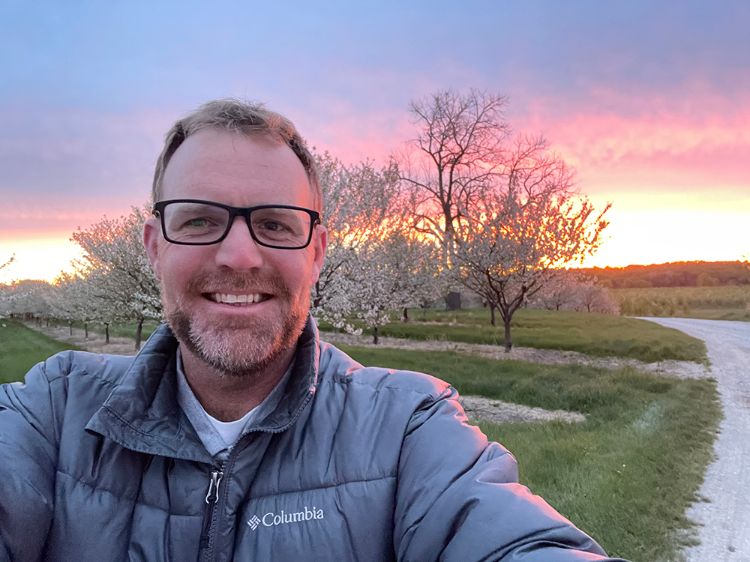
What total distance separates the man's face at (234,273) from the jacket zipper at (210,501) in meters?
0.33

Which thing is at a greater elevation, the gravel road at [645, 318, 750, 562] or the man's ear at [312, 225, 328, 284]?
the man's ear at [312, 225, 328, 284]

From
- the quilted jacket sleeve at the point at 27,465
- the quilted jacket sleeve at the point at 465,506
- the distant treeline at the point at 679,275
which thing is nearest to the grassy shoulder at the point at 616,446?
the quilted jacket sleeve at the point at 465,506

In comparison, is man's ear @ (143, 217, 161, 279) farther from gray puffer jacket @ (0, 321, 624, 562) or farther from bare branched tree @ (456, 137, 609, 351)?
bare branched tree @ (456, 137, 609, 351)

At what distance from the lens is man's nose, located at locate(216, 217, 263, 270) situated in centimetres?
176

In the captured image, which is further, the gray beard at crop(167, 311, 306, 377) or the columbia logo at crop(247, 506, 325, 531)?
the gray beard at crop(167, 311, 306, 377)

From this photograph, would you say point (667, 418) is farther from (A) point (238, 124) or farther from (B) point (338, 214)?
(B) point (338, 214)

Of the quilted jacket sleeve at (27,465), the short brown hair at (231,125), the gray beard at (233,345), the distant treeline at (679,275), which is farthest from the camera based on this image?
the distant treeline at (679,275)

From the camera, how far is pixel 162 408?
1.75 m

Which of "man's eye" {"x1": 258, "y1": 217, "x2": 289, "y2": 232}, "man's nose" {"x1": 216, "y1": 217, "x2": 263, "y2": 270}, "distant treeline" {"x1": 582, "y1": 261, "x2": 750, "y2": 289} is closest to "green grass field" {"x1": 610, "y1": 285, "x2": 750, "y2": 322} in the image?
"distant treeline" {"x1": 582, "y1": 261, "x2": 750, "y2": 289}

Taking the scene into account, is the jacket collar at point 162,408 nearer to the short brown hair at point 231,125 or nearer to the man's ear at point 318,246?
the man's ear at point 318,246

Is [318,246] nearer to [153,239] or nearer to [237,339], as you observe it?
[237,339]

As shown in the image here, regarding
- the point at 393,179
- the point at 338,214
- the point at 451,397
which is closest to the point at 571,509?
the point at 451,397

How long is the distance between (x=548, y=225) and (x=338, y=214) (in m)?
8.37

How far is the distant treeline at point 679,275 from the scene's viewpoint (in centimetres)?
7338
